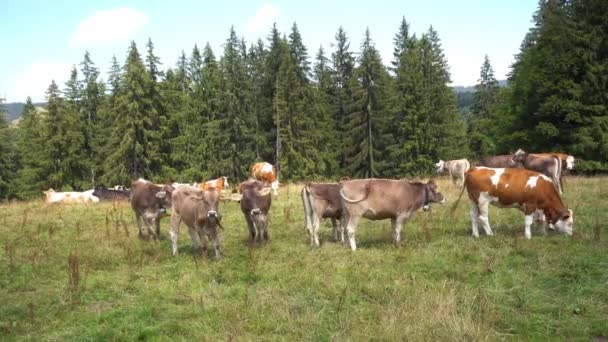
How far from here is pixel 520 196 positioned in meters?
12.4

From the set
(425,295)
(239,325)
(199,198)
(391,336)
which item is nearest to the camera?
(391,336)

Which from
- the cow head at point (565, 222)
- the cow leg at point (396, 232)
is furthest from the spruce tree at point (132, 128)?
the cow head at point (565, 222)

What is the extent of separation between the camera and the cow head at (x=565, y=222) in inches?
482

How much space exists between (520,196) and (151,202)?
32.7 feet

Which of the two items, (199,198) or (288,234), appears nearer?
(199,198)

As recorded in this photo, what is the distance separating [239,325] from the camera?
7.55m

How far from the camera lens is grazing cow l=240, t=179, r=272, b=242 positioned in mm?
13391

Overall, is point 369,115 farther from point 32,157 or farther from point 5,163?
point 5,163

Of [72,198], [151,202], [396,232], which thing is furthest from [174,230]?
[72,198]

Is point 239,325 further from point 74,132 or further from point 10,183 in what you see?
point 10,183

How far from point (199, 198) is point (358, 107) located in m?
34.7

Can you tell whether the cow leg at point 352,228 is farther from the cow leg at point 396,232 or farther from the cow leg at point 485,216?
the cow leg at point 485,216

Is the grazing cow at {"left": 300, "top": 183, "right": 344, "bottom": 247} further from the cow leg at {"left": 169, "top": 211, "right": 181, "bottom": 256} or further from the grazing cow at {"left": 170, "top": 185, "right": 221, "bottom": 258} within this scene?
the cow leg at {"left": 169, "top": 211, "right": 181, "bottom": 256}

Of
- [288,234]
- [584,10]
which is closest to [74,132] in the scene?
[288,234]
